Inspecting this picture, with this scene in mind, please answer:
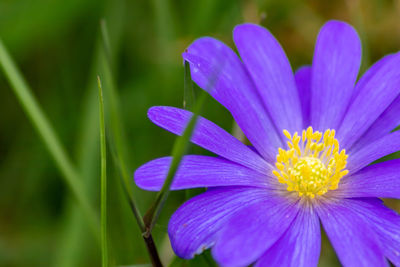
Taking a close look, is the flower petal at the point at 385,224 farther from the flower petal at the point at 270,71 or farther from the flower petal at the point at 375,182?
the flower petal at the point at 270,71

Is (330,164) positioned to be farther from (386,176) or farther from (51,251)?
(51,251)

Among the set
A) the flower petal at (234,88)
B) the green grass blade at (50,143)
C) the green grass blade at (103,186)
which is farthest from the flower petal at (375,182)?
the green grass blade at (50,143)

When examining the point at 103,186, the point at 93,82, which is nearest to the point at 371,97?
the point at 103,186

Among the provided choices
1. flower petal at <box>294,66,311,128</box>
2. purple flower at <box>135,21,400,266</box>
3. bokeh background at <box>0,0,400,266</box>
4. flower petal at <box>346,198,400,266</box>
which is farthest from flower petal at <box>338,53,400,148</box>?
bokeh background at <box>0,0,400,266</box>

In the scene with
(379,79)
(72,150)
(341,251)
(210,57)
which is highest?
(379,79)

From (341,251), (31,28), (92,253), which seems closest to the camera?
(341,251)

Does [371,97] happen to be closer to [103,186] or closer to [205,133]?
[205,133]

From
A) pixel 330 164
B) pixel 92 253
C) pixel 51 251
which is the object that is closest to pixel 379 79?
pixel 330 164
